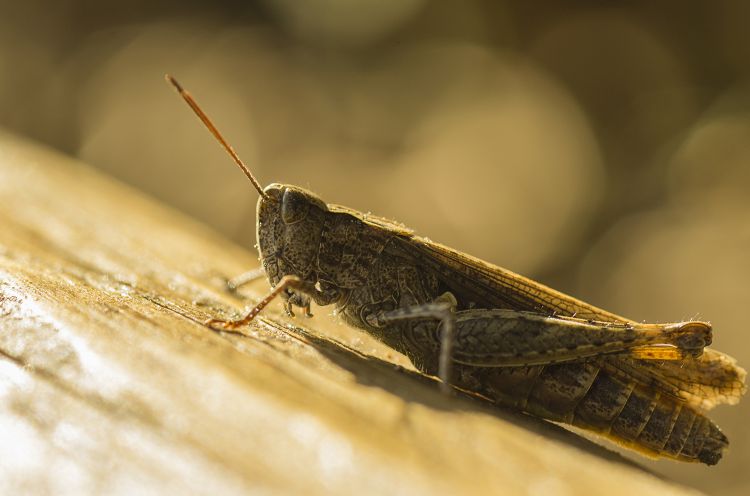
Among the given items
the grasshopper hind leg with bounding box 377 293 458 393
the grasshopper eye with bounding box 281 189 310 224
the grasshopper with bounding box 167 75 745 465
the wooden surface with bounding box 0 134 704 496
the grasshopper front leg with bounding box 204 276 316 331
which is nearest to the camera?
the wooden surface with bounding box 0 134 704 496

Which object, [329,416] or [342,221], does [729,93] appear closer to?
[342,221]

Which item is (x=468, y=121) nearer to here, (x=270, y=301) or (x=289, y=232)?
(x=289, y=232)

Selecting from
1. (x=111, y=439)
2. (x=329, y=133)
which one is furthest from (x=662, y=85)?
(x=111, y=439)

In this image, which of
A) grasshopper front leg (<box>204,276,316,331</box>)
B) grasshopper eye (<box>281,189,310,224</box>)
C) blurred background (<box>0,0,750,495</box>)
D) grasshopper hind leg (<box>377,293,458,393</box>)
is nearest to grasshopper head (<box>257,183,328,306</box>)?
grasshopper eye (<box>281,189,310,224</box>)

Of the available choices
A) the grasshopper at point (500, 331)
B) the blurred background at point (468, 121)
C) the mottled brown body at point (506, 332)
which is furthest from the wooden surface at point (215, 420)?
the blurred background at point (468, 121)

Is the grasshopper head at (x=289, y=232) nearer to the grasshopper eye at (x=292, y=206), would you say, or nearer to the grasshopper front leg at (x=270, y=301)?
the grasshopper eye at (x=292, y=206)

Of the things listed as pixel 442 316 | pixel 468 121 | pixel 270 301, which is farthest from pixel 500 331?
pixel 468 121

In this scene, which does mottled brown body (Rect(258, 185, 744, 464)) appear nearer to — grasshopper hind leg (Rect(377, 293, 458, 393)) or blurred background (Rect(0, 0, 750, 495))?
grasshopper hind leg (Rect(377, 293, 458, 393))
